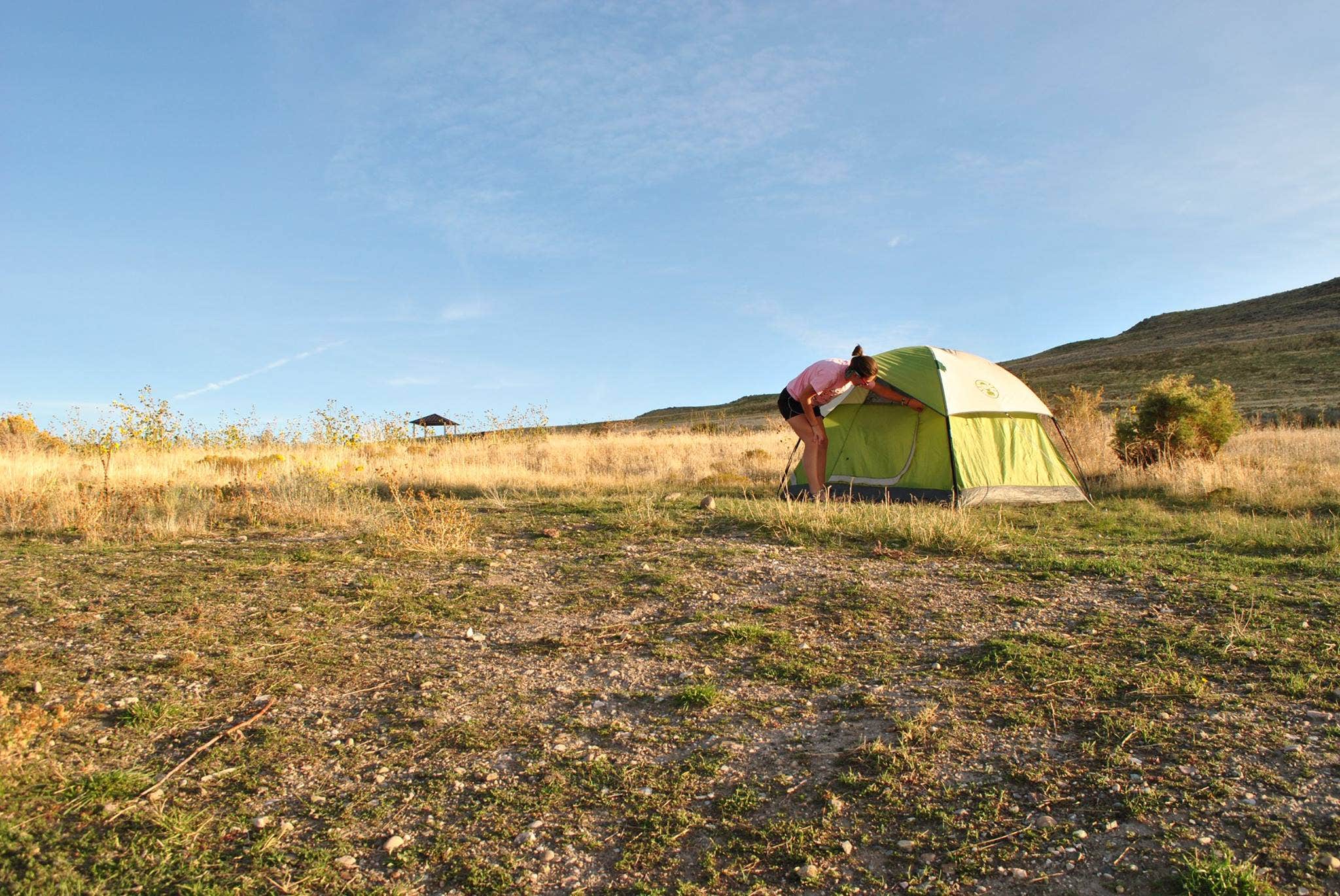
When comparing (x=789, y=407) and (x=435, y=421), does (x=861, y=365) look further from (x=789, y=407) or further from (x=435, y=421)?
(x=435, y=421)

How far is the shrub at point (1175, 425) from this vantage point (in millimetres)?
13375

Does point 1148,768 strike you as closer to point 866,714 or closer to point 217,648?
point 866,714

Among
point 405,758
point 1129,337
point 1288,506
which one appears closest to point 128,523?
point 405,758

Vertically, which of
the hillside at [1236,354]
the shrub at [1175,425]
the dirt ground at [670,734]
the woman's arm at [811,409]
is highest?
the hillside at [1236,354]

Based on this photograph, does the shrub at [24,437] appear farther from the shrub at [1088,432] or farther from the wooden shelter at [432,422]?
the shrub at [1088,432]

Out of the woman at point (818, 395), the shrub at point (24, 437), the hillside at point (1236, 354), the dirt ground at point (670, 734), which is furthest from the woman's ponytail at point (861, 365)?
the hillside at point (1236, 354)

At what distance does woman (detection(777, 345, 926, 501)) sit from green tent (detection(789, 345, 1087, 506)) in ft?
1.85

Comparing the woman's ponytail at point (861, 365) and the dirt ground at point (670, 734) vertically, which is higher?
the woman's ponytail at point (861, 365)

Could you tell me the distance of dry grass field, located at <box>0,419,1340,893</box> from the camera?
2588 millimetres

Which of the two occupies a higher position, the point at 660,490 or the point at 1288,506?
the point at 660,490

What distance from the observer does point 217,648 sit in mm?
4586

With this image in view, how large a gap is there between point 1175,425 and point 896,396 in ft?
21.2

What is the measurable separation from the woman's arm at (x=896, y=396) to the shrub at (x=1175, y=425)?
5.29 metres

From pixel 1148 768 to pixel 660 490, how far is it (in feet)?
Result: 30.5
